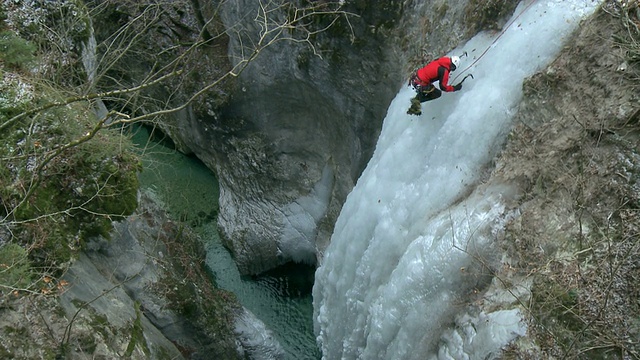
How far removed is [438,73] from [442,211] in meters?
1.63

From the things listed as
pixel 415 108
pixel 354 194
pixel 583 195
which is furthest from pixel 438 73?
pixel 354 194

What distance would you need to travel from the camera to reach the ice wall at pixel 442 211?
18.3ft

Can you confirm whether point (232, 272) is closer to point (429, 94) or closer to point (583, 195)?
point (429, 94)

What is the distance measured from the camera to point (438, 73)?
6496 millimetres

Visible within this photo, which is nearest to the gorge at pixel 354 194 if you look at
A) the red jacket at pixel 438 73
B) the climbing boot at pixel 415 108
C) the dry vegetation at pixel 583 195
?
the dry vegetation at pixel 583 195

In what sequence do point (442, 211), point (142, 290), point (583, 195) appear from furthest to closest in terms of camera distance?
point (142, 290), point (442, 211), point (583, 195)

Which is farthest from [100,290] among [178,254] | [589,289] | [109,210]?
[589,289]

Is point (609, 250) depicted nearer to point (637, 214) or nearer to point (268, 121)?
point (637, 214)

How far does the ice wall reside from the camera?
558 cm

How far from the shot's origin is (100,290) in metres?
7.41

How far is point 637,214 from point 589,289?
29.2 inches

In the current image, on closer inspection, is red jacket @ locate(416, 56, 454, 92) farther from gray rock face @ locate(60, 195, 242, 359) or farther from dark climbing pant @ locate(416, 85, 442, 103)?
gray rock face @ locate(60, 195, 242, 359)

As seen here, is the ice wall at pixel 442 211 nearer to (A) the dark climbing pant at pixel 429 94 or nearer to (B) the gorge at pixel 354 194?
(B) the gorge at pixel 354 194

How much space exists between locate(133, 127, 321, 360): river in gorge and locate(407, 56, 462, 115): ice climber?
17.9 ft
